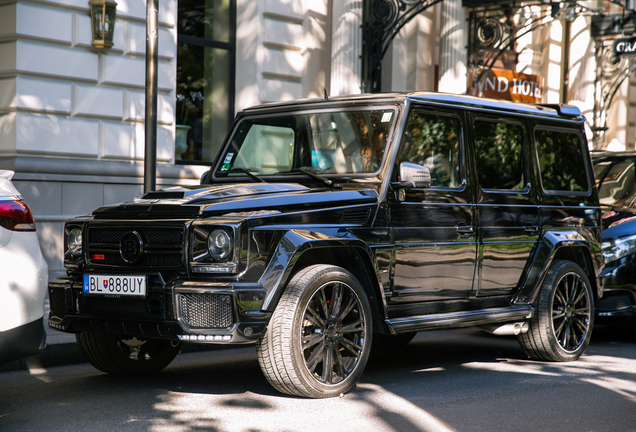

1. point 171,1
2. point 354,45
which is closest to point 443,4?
point 354,45

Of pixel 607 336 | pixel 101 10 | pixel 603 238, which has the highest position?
pixel 101 10

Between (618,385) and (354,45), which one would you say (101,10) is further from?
(618,385)

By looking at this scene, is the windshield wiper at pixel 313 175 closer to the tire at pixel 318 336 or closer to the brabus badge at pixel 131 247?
the tire at pixel 318 336

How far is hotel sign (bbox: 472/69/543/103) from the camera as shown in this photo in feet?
58.3

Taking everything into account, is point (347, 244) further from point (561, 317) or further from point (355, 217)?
point (561, 317)

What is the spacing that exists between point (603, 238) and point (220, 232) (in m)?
4.90

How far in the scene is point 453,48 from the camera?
1549cm

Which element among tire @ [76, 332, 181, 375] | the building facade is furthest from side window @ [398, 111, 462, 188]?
the building facade

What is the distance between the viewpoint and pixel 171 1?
11852 mm

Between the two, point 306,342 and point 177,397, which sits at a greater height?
point 306,342

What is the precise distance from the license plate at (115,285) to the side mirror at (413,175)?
73.8 inches

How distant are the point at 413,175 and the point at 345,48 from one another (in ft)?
29.3

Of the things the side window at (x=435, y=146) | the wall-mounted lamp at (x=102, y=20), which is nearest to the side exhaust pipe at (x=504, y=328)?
the side window at (x=435, y=146)

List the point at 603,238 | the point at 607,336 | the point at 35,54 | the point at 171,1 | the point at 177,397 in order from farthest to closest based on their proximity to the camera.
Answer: the point at 171,1, the point at 35,54, the point at 607,336, the point at 603,238, the point at 177,397
